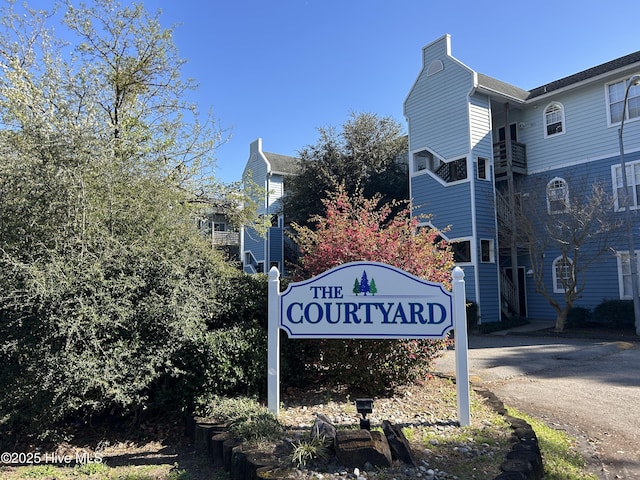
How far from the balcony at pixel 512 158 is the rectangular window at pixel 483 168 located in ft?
1.55

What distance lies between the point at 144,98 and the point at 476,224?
1167 centimetres

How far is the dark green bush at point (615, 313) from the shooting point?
13141 millimetres

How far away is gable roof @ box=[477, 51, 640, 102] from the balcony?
1855 mm

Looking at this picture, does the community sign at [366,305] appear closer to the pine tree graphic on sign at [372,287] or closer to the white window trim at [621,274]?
the pine tree graphic on sign at [372,287]

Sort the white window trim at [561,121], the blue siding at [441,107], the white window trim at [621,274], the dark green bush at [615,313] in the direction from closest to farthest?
the dark green bush at [615,313] → the white window trim at [621,274] → the white window trim at [561,121] → the blue siding at [441,107]

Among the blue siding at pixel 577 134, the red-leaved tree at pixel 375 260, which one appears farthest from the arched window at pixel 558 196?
the red-leaved tree at pixel 375 260

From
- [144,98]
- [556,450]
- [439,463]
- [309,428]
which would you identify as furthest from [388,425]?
[144,98]

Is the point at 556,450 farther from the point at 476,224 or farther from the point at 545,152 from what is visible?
the point at 545,152

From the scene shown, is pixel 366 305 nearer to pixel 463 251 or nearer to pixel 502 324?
pixel 502 324

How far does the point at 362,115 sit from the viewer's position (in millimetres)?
21125

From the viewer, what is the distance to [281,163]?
2820cm

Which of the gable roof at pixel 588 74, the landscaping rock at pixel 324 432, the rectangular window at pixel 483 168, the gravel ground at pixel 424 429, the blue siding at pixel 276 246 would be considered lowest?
the gravel ground at pixel 424 429

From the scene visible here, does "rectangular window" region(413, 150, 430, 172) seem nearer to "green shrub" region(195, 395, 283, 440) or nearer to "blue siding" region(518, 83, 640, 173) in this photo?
"blue siding" region(518, 83, 640, 173)

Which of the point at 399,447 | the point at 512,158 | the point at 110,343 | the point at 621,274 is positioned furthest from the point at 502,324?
A: the point at 110,343
